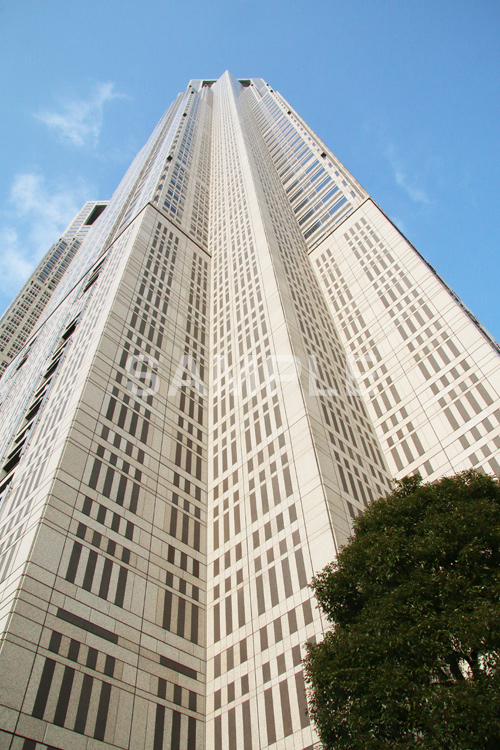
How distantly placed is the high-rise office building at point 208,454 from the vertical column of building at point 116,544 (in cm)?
16

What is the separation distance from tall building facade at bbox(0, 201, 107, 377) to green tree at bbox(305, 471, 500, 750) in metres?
123

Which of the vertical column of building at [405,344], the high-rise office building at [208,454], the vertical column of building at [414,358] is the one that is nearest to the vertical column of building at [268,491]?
the high-rise office building at [208,454]

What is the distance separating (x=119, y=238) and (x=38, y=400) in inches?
1405

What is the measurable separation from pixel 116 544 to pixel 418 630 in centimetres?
2698

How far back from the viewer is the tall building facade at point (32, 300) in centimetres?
13325

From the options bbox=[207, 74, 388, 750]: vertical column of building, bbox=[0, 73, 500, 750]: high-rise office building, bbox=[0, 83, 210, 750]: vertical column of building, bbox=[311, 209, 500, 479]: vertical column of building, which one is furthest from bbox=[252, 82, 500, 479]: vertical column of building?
bbox=[0, 83, 210, 750]: vertical column of building

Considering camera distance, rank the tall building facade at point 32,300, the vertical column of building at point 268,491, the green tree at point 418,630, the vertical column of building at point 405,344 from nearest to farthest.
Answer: the green tree at point 418,630 < the vertical column of building at point 268,491 < the vertical column of building at point 405,344 < the tall building facade at point 32,300

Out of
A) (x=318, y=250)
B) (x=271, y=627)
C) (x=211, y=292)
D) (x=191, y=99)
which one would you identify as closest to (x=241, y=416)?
(x=271, y=627)

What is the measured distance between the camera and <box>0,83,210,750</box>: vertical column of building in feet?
98.2

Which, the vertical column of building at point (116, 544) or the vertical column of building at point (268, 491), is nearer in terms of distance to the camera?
the vertical column of building at point (116, 544)

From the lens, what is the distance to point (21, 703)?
89.7 feet

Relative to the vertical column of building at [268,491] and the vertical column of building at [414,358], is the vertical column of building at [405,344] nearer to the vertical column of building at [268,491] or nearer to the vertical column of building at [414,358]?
the vertical column of building at [414,358]

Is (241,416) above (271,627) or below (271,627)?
above

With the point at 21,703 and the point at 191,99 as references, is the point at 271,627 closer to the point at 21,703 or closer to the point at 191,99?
the point at 21,703
